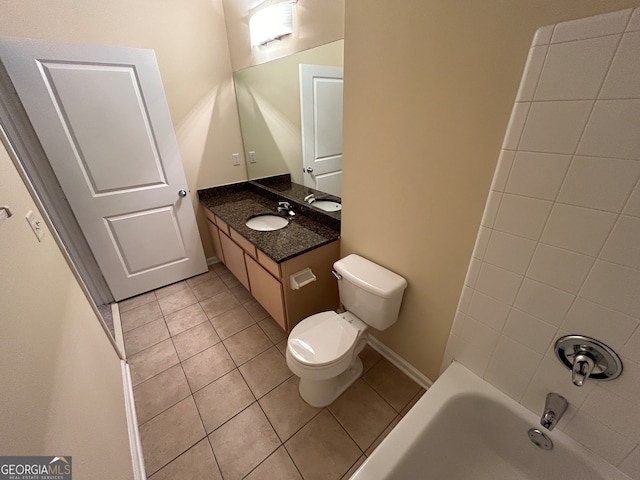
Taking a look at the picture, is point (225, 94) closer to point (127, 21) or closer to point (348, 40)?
point (127, 21)

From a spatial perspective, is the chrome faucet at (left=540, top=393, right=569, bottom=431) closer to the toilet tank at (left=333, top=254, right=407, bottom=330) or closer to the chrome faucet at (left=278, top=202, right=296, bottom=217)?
the toilet tank at (left=333, top=254, right=407, bottom=330)

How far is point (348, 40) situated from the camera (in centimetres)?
112

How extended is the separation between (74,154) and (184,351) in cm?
150

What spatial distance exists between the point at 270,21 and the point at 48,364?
188 cm

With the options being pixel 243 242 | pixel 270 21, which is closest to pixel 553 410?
pixel 243 242

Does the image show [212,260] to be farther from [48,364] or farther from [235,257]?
[48,364]

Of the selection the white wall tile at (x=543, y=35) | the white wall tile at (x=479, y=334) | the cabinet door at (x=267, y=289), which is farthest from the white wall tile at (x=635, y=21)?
the cabinet door at (x=267, y=289)

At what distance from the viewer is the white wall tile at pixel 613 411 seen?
775mm

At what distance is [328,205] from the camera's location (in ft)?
6.23

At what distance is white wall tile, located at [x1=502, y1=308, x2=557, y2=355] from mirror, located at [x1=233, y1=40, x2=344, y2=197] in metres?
1.67

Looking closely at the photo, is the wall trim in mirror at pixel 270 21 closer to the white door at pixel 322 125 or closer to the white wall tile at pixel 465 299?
the white door at pixel 322 125

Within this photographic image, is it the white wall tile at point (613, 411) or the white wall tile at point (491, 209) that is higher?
the white wall tile at point (491, 209)

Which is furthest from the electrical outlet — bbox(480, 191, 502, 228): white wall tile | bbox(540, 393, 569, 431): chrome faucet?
bbox(540, 393, 569, 431): chrome faucet

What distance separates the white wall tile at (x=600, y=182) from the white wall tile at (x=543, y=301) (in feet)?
0.94
